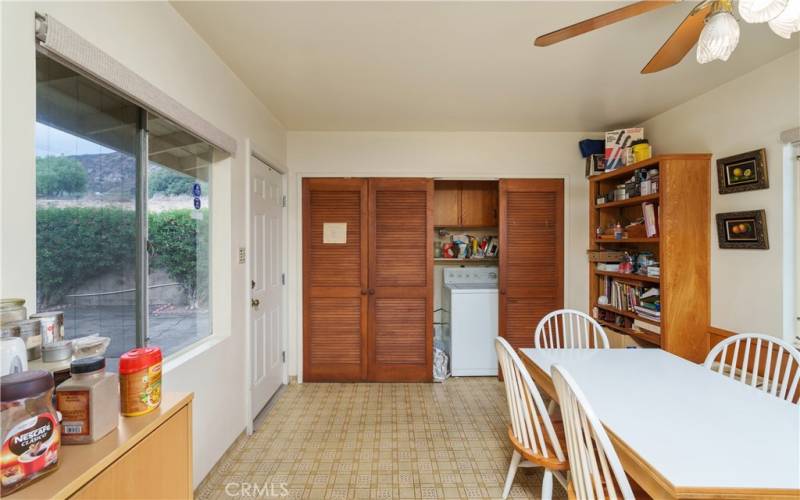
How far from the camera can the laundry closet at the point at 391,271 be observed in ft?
10.9

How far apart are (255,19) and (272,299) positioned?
2118mm

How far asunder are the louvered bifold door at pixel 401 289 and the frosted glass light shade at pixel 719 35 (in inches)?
90.3

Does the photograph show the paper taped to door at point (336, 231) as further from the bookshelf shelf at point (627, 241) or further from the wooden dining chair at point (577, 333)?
the bookshelf shelf at point (627, 241)

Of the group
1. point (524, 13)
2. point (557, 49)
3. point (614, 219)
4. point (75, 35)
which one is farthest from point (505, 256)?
point (75, 35)

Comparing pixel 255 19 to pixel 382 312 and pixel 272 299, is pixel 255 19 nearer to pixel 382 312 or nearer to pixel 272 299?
pixel 272 299

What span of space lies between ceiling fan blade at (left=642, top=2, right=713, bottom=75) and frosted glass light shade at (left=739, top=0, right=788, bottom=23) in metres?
0.12

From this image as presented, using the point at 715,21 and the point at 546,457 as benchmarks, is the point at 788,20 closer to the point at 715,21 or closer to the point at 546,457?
the point at 715,21

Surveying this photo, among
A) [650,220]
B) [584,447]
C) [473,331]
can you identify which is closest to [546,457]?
[584,447]

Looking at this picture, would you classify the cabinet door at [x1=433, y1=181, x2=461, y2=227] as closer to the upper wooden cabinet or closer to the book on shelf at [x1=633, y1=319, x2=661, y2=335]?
the upper wooden cabinet

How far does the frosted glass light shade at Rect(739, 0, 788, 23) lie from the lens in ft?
3.31

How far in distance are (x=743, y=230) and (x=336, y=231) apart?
3101 millimetres

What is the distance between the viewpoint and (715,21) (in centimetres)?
115

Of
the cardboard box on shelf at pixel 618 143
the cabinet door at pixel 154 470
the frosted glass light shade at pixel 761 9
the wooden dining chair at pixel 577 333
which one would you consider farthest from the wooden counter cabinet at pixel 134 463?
the cardboard box on shelf at pixel 618 143

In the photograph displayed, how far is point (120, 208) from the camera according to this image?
4.88ft
